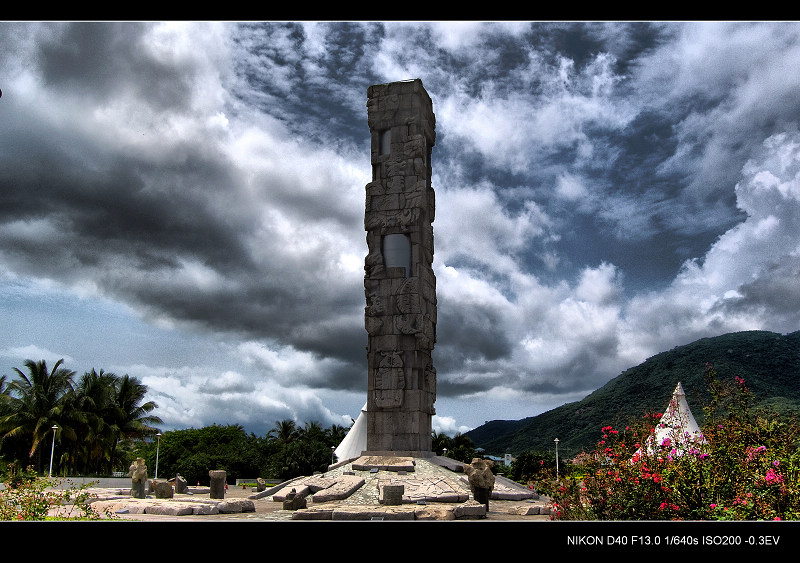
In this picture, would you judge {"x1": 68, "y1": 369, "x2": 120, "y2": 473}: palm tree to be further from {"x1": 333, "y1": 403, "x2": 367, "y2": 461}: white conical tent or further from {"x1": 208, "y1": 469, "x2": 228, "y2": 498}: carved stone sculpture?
{"x1": 208, "y1": 469, "x2": 228, "y2": 498}: carved stone sculpture

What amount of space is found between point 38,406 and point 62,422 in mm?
1458

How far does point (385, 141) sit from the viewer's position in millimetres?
22266

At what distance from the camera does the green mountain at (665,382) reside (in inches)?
2245

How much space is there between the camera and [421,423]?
67.8ft

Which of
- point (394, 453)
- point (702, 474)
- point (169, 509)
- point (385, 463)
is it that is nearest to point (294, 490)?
point (385, 463)

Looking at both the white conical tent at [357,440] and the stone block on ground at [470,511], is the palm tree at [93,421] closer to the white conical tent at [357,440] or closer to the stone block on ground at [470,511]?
the white conical tent at [357,440]

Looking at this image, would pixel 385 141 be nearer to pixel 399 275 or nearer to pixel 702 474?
pixel 399 275

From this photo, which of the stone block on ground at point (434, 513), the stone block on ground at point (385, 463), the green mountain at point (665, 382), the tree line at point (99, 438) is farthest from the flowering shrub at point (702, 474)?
the green mountain at point (665, 382)
